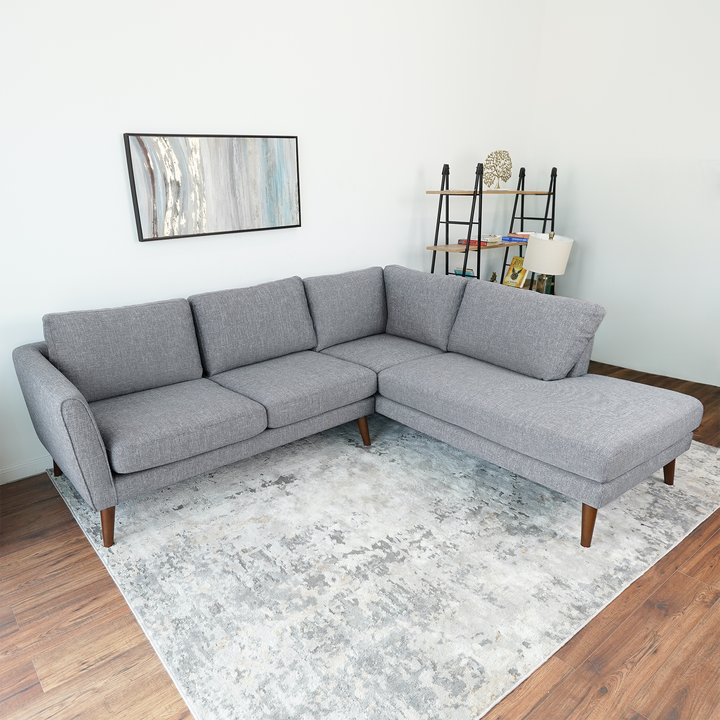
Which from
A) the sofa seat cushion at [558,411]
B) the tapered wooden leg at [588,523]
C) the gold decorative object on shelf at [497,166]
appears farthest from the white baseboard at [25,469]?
the gold decorative object on shelf at [497,166]

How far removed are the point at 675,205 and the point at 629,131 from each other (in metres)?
0.59

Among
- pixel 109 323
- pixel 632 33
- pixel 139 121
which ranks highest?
pixel 632 33

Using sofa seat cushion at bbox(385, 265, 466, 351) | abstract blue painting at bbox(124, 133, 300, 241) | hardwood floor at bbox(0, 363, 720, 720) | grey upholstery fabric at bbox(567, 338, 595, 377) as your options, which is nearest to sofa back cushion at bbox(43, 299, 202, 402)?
abstract blue painting at bbox(124, 133, 300, 241)

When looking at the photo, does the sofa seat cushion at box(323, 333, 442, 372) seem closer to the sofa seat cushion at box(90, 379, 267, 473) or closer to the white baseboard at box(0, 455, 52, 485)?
the sofa seat cushion at box(90, 379, 267, 473)

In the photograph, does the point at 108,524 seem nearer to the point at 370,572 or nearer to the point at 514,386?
the point at 370,572

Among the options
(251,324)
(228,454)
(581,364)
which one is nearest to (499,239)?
(581,364)

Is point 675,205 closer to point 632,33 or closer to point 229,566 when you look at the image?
point 632,33

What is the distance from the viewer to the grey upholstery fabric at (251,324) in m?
2.80

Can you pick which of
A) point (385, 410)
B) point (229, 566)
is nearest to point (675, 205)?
point (385, 410)

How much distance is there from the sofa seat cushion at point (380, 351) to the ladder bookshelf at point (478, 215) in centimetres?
77

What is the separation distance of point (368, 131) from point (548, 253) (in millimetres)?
1369

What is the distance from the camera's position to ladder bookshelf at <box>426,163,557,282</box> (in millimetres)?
3619

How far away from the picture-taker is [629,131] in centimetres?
378

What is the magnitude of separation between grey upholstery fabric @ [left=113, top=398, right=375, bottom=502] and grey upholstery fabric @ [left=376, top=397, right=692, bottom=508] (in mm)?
286
